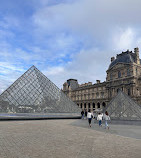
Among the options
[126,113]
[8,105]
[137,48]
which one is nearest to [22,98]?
[8,105]

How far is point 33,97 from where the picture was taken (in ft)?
69.8

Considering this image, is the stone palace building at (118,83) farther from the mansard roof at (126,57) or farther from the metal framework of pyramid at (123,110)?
the metal framework of pyramid at (123,110)

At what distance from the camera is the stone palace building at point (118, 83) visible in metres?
50.2

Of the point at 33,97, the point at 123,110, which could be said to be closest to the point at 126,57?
the point at 123,110

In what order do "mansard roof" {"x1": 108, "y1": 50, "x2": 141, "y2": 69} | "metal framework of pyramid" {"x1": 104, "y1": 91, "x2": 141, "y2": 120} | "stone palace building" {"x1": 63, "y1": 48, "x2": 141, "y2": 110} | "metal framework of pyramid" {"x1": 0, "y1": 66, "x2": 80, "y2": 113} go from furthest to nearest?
"mansard roof" {"x1": 108, "y1": 50, "x2": 141, "y2": 69}, "stone palace building" {"x1": 63, "y1": 48, "x2": 141, "y2": 110}, "metal framework of pyramid" {"x1": 0, "y1": 66, "x2": 80, "y2": 113}, "metal framework of pyramid" {"x1": 104, "y1": 91, "x2": 141, "y2": 120}

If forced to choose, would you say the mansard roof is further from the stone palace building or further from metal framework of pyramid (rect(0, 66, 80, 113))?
metal framework of pyramid (rect(0, 66, 80, 113))

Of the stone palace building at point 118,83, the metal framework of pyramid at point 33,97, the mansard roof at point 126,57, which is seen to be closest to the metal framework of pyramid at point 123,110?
the metal framework of pyramid at point 33,97

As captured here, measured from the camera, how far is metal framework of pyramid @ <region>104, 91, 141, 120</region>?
1570 cm

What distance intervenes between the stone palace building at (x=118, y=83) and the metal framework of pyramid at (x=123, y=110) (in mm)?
33187

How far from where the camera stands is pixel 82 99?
71.9 meters

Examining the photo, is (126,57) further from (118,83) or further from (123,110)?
(123,110)

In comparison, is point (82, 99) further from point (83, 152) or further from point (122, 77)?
point (83, 152)

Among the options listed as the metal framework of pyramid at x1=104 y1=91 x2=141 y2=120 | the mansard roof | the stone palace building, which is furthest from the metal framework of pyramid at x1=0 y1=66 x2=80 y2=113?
the mansard roof

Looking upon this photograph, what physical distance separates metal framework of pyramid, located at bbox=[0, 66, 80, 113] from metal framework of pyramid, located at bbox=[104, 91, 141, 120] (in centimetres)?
646
